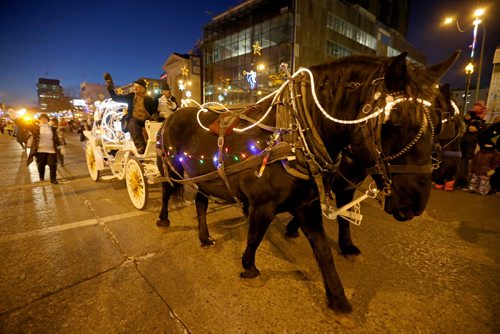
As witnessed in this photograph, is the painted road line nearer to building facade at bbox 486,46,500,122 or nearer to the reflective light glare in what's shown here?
the reflective light glare

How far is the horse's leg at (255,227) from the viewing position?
2.13m

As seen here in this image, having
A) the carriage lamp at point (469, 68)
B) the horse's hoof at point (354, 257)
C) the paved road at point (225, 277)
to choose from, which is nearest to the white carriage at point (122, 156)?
the paved road at point (225, 277)

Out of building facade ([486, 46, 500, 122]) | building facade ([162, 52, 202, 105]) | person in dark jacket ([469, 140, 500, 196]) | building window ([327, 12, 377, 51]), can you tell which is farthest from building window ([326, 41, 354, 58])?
person in dark jacket ([469, 140, 500, 196])

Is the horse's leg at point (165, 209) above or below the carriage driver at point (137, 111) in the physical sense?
below

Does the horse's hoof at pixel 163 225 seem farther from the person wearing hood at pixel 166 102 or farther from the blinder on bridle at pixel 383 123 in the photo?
the blinder on bridle at pixel 383 123

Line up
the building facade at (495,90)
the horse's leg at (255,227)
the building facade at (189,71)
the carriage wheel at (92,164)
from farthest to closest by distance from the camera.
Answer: the building facade at (189,71)
the building facade at (495,90)
the carriage wheel at (92,164)
the horse's leg at (255,227)

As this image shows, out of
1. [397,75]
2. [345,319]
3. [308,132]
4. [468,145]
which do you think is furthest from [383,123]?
[468,145]

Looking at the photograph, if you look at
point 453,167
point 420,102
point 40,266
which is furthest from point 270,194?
point 453,167

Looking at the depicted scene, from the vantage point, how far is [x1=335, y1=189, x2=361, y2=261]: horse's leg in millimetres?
2875

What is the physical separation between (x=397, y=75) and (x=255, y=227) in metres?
1.59

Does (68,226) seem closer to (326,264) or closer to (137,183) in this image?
(137,183)

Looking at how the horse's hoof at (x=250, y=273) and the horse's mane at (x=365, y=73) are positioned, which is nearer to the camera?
the horse's mane at (x=365, y=73)

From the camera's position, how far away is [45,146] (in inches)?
260

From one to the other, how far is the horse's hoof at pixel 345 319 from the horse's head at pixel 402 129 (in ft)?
3.04
